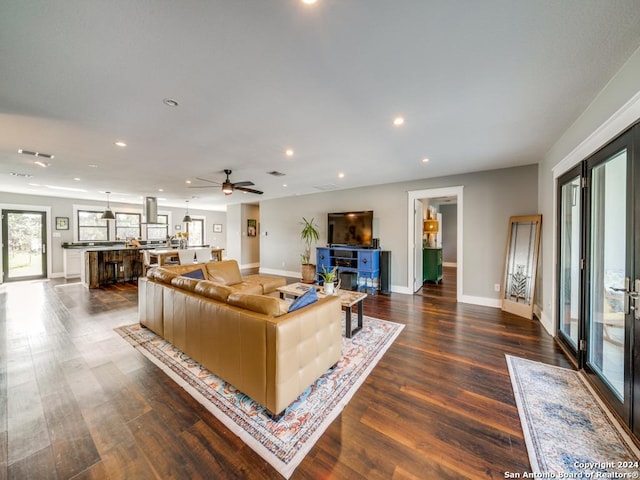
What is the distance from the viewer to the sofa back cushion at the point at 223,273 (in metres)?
3.96

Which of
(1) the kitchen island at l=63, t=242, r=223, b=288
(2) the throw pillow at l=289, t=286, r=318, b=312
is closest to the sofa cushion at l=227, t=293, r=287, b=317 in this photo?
(2) the throw pillow at l=289, t=286, r=318, b=312

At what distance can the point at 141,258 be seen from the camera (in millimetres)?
7117

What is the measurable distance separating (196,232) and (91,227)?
3.67 meters

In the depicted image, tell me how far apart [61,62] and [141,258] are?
21.9 ft

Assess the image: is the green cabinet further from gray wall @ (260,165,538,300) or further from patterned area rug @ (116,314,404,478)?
patterned area rug @ (116,314,404,478)

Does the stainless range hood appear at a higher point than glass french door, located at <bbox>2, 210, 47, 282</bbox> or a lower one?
higher

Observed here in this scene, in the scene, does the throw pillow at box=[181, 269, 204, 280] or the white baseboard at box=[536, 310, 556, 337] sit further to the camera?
the throw pillow at box=[181, 269, 204, 280]

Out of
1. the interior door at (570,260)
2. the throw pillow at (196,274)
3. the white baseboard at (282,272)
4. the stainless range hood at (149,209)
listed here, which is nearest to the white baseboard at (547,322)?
the interior door at (570,260)

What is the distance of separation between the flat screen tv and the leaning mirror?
262cm

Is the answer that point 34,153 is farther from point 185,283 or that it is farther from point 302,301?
point 302,301

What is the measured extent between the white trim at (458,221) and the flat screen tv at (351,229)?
2.85 ft

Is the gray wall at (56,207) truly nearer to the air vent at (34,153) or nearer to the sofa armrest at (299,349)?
the air vent at (34,153)

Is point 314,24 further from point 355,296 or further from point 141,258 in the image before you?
point 141,258

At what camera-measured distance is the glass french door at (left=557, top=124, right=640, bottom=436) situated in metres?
1.68
